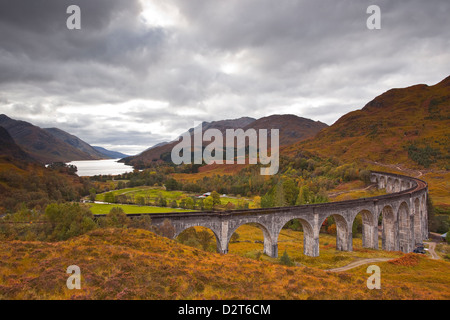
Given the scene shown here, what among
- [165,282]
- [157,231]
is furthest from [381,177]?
[165,282]

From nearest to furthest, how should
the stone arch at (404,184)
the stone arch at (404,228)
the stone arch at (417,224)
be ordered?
the stone arch at (404,228) < the stone arch at (417,224) < the stone arch at (404,184)

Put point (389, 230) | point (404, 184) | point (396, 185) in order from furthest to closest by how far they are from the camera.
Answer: point (396, 185) → point (404, 184) → point (389, 230)

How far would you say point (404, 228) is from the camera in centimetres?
5250

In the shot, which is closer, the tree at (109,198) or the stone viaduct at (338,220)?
the stone viaduct at (338,220)

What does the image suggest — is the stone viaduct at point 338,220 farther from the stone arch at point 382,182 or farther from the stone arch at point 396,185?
the stone arch at point 382,182

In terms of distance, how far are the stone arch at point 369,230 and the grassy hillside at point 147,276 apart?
22.2 metres

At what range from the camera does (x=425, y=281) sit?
1097 inches

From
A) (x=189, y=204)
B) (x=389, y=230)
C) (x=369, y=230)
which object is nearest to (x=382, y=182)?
(x=389, y=230)

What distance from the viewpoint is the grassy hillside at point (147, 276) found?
47.3ft

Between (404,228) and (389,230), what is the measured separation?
16.6ft

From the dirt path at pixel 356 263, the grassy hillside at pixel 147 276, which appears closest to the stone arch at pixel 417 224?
the dirt path at pixel 356 263

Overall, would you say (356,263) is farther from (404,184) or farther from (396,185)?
(396,185)

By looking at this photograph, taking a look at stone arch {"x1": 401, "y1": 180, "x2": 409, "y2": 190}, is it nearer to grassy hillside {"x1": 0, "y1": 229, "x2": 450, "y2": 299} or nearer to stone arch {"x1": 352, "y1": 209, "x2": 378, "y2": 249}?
stone arch {"x1": 352, "y1": 209, "x2": 378, "y2": 249}
